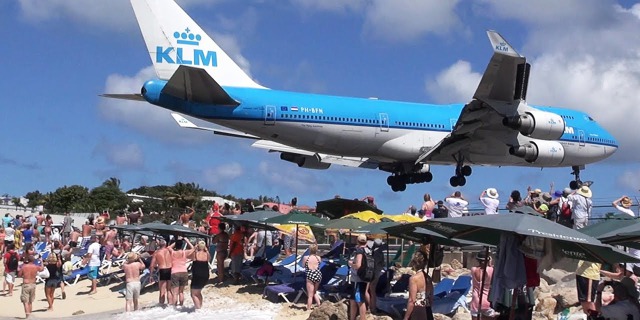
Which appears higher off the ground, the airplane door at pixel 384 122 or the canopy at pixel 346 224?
the airplane door at pixel 384 122

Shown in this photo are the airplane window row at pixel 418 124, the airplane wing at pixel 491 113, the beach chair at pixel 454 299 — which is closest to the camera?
the beach chair at pixel 454 299

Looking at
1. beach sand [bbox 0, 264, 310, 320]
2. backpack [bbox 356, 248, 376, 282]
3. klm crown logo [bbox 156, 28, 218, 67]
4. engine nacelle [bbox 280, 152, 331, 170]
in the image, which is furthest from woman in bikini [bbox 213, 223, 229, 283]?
engine nacelle [bbox 280, 152, 331, 170]

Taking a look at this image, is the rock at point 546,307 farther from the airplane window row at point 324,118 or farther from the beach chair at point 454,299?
the airplane window row at point 324,118

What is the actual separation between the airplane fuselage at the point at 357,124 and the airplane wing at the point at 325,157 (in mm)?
2319

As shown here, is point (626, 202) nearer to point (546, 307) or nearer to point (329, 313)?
point (546, 307)

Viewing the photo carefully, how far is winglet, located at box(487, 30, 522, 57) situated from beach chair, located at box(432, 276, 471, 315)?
8925 millimetres

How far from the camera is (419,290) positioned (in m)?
11.3

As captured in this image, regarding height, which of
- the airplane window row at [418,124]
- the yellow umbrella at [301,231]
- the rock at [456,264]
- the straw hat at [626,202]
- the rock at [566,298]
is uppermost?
the airplane window row at [418,124]

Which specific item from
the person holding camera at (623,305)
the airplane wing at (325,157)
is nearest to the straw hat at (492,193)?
the person holding camera at (623,305)

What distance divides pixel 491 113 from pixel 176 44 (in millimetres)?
9892

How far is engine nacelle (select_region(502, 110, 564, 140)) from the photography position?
23578mm

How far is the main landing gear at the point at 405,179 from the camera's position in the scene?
29125 mm

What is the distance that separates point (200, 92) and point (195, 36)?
329cm

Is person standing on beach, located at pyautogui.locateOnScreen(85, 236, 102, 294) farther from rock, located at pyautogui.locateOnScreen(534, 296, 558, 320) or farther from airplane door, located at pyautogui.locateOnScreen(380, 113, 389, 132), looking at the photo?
rock, located at pyautogui.locateOnScreen(534, 296, 558, 320)
